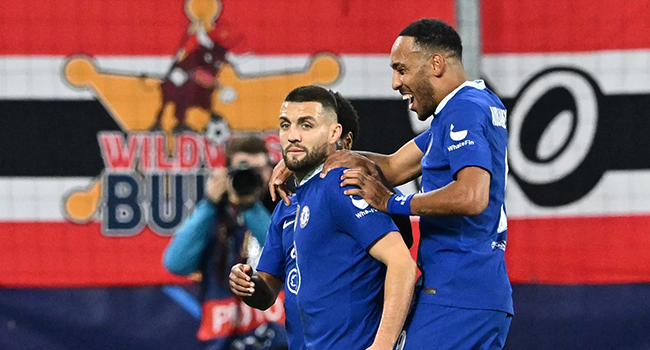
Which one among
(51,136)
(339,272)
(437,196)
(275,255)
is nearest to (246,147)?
(275,255)

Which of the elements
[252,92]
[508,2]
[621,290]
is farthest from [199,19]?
[621,290]

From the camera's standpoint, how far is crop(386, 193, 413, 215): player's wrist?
3.20m

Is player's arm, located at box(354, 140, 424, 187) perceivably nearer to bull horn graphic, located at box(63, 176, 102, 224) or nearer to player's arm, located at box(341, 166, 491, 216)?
player's arm, located at box(341, 166, 491, 216)

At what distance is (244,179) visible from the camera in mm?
4734

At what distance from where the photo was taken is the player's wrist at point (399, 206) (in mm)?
3195

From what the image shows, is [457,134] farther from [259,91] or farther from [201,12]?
[201,12]

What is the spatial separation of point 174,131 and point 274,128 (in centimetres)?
69

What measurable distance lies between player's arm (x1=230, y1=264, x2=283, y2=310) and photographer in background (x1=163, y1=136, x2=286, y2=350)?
106 cm

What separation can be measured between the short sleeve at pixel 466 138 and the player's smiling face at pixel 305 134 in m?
0.44

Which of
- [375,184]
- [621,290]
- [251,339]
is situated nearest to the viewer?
[375,184]

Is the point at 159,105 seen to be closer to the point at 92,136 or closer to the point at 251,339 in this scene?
the point at 92,136

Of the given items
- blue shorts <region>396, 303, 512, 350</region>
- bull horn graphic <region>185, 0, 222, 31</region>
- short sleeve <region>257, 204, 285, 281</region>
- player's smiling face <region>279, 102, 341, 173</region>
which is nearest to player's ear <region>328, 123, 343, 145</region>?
player's smiling face <region>279, 102, 341, 173</region>

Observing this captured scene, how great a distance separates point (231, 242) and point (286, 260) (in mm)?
1366

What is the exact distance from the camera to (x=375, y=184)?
3.26 m
